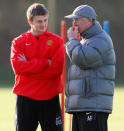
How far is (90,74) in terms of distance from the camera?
509cm

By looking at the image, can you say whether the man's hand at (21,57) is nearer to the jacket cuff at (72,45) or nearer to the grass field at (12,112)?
the jacket cuff at (72,45)

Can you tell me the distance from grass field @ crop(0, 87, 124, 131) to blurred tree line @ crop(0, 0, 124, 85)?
14.9 feet

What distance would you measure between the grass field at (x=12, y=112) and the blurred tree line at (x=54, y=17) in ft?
14.9

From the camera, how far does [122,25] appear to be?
55.8 ft

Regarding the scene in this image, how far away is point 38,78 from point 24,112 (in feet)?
1.15

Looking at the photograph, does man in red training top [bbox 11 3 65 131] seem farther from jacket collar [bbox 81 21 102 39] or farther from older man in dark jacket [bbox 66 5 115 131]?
jacket collar [bbox 81 21 102 39]

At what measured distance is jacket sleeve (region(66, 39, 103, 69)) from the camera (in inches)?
197

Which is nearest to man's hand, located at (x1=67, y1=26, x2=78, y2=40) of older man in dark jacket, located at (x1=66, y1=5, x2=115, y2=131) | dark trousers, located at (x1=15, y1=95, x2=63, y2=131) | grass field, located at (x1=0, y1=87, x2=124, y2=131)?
older man in dark jacket, located at (x1=66, y1=5, x2=115, y2=131)

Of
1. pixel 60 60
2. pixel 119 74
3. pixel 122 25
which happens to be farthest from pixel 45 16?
pixel 122 25

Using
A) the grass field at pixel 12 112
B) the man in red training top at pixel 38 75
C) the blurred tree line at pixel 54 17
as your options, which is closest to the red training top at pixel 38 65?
the man in red training top at pixel 38 75

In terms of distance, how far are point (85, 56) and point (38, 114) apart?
2.56 ft

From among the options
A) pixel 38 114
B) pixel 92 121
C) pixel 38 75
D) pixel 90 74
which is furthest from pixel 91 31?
pixel 38 114

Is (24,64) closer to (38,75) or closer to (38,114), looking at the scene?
(38,75)

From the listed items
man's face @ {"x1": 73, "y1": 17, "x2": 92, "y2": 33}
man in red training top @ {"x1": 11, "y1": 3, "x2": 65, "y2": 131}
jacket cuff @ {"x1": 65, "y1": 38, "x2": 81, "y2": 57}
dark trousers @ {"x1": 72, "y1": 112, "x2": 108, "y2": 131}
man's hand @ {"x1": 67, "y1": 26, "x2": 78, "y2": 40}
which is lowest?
dark trousers @ {"x1": 72, "y1": 112, "x2": 108, "y2": 131}
